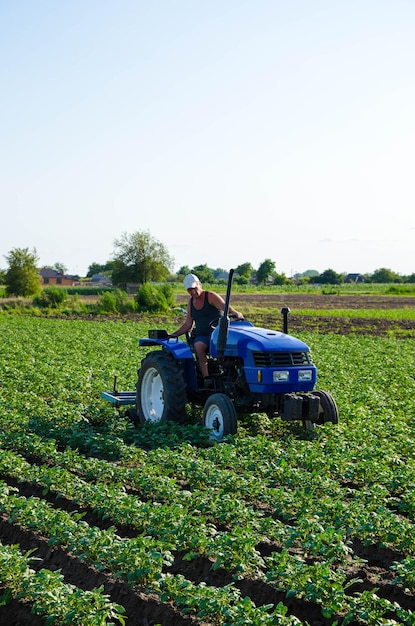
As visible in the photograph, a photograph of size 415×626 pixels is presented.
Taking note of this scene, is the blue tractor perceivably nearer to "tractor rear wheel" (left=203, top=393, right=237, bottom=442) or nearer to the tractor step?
"tractor rear wheel" (left=203, top=393, right=237, bottom=442)

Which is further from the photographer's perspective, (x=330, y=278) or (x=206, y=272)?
(x=330, y=278)

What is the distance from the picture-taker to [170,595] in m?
4.99

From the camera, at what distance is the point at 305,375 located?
29.9ft

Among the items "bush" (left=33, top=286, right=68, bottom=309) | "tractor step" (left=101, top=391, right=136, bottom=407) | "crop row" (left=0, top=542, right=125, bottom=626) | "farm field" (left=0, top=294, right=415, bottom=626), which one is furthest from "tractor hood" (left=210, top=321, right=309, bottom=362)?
"bush" (left=33, top=286, right=68, bottom=309)

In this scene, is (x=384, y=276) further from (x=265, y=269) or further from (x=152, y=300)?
(x=152, y=300)

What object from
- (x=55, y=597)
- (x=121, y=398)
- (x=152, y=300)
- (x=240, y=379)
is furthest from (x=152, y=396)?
(x=152, y=300)

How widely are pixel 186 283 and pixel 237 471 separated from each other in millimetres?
2557

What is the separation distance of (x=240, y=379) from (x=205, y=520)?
3.27 m

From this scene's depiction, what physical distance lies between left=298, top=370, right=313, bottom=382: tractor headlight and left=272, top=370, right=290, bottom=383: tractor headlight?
200 millimetres

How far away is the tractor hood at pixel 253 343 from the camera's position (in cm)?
898

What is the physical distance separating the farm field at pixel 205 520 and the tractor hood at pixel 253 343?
1040 millimetres

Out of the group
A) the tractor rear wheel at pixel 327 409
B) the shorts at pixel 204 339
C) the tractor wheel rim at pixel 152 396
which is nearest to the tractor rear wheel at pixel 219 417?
the shorts at pixel 204 339

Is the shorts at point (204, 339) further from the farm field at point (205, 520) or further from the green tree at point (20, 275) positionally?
the green tree at point (20, 275)

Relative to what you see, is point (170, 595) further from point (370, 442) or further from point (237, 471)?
point (370, 442)
